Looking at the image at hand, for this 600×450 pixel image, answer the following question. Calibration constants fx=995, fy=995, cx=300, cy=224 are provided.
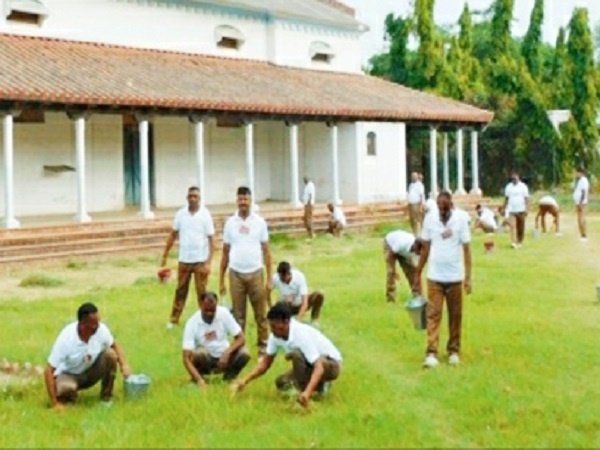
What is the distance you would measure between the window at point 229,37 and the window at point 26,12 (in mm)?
6033

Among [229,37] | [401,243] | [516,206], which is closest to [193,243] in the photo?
[401,243]

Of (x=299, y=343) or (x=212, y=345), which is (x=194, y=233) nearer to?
(x=212, y=345)

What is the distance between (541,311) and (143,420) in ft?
21.7

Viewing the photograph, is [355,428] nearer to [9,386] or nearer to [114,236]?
[9,386]

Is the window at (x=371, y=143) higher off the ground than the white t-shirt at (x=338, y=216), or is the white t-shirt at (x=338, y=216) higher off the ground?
the window at (x=371, y=143)

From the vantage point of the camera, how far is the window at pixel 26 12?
2298 cm

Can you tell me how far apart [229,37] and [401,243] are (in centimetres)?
1777

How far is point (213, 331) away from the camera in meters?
8.72

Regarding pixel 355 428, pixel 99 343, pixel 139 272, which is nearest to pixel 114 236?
pixel 139 272

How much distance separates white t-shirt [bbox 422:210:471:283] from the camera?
9.45m

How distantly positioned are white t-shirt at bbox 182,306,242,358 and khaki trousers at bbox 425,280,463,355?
194 centimetres

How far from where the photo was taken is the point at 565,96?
41.4 m

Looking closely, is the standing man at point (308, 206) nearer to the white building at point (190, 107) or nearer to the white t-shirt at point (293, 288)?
the white building at point (190, 107)

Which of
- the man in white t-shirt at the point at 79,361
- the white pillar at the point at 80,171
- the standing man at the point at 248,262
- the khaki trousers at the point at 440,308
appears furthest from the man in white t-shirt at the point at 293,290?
the white pillar at the point at 80,171
